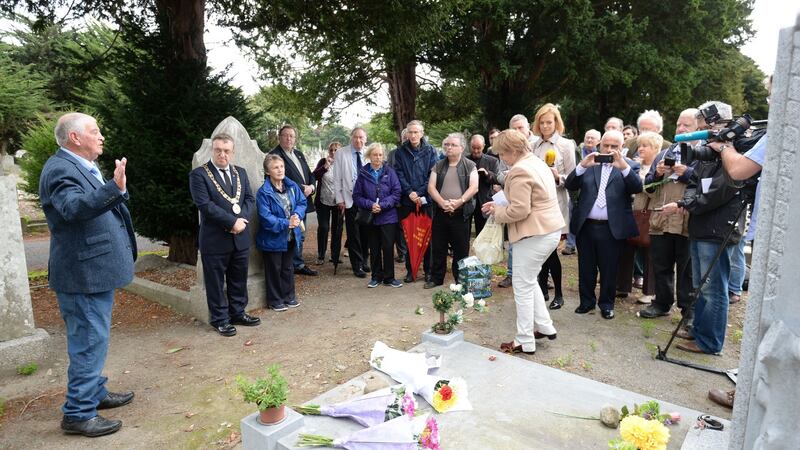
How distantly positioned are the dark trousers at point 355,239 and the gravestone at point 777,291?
5396 mm

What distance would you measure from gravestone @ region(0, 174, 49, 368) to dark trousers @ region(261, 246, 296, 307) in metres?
2.14

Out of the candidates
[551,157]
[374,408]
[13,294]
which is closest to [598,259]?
[551,157]

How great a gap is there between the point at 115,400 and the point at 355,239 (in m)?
3.97

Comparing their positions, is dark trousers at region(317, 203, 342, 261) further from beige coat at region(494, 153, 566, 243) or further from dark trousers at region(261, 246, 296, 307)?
beige coat at region(494, 153, 566, 243)

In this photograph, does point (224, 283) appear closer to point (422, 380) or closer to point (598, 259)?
point (422, 380)

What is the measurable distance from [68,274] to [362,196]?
3672 mm

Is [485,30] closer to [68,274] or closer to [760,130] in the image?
[760,130]

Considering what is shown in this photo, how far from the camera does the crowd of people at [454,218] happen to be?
3207 mm

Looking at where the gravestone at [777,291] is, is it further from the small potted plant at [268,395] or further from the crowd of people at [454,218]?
the small potted plant at [268,395]

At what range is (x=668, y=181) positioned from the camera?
4.80 m

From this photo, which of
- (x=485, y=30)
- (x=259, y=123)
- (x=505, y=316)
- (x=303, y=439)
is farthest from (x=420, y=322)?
(x=485, y=30)

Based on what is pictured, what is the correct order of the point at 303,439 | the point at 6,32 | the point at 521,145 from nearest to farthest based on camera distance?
the point at 303,439, the point at 521,145, the point at 6,32

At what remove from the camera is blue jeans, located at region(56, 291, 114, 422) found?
321 cm

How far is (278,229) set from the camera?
5332mm
